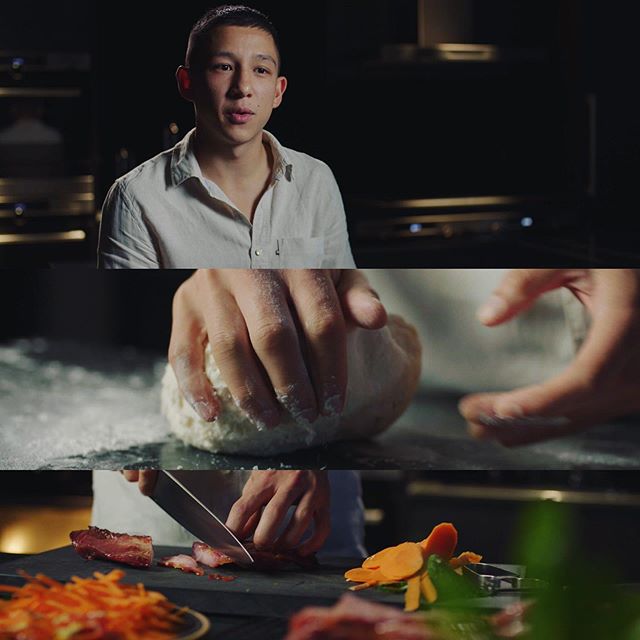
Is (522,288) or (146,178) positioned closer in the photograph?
(522,288)

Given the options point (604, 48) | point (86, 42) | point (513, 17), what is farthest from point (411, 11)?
point (86, 42)

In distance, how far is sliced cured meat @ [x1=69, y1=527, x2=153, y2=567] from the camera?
146 centimetres

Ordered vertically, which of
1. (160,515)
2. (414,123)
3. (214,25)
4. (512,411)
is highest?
(214,25)

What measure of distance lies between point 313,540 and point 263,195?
2.25 ft

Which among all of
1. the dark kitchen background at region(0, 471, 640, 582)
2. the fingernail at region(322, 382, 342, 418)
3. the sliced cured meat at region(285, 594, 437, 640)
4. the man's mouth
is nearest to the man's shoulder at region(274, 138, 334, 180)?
the man's mouth

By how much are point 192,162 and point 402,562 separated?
910 millimetres

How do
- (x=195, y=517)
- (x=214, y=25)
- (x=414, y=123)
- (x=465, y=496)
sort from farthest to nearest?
(x=465, y=496) < (x=414, y=123) < (x=214, y=25) < (x=195, y=517)

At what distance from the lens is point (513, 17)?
9.48ft

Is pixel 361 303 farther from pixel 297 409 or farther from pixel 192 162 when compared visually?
pixel 192 162

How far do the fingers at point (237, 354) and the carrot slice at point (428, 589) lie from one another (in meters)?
0.33

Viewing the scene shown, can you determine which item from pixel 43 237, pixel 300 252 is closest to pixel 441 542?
pixel 300 252

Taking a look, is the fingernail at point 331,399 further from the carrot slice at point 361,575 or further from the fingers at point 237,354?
the carrot slice at point 361,575

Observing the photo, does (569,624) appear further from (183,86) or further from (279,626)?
(183,86)

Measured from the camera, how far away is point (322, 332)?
5.08 ft
